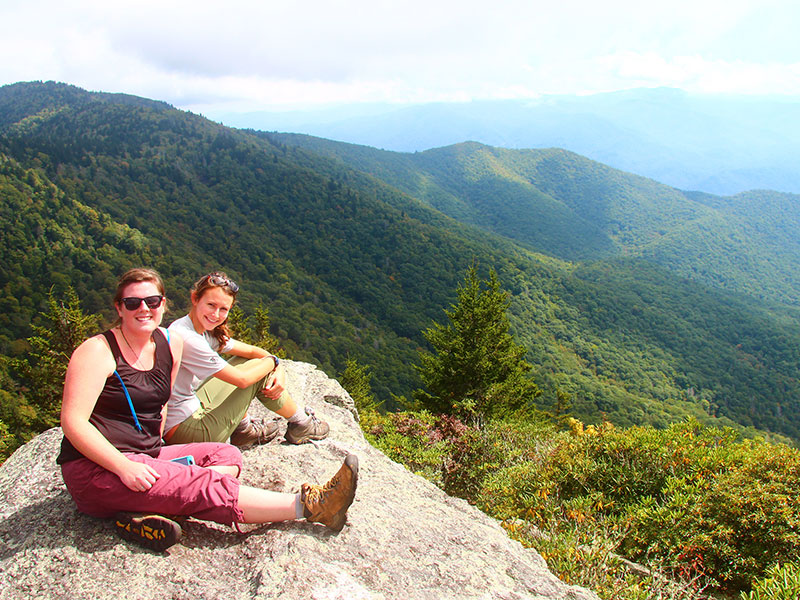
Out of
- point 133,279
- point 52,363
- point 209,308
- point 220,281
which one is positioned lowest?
point 52,363

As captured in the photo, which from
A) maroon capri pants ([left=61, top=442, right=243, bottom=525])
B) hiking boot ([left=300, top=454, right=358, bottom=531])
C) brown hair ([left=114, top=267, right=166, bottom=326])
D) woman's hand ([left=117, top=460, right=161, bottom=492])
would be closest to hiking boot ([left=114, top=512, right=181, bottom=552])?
maroon capri pants ([left=61, top=442, right=243, bottom=525])

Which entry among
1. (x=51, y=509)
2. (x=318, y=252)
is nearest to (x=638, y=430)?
(x=51, y=509)

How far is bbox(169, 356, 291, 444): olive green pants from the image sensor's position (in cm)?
404

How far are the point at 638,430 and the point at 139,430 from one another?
648 centimetres

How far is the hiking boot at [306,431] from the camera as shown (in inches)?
204

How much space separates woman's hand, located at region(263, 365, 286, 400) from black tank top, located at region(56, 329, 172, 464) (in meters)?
1.13

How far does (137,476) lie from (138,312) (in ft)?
3.99

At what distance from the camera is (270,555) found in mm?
3139

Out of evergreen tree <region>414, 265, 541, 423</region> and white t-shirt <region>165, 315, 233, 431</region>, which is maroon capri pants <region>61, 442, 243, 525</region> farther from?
evergreen tree <region>414, 265, 541, 423</region>

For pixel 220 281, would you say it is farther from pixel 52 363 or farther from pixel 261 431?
pixel 52 363

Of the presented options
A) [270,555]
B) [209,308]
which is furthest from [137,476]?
[209,308]

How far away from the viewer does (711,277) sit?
192 m

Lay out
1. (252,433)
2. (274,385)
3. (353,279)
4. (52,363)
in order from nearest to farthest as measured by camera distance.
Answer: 1. (274,385)
2. (252,433)
3. (52,363)
4. (353,279)

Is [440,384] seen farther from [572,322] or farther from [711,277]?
[711,277]
